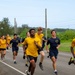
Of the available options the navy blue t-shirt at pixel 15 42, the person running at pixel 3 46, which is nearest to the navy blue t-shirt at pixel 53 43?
the navy blue t-shirt at pixel 15 42

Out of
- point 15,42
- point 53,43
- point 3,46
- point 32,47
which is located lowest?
point 3,46

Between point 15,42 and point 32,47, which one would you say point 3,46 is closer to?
point 15,42

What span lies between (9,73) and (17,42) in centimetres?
588

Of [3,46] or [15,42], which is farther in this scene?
[3,46]

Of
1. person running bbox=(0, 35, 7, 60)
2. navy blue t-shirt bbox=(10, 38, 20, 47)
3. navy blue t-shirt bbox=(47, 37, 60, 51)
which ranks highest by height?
navy blue t-shirt bbox=(47, 37, 60, 51)

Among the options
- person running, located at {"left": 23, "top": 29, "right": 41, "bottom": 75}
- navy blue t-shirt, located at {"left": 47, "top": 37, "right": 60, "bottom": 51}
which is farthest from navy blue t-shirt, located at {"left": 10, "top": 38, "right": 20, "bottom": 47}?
person running, located at {"left": 23, "top": 29, "right": 41, "bottom": 75}

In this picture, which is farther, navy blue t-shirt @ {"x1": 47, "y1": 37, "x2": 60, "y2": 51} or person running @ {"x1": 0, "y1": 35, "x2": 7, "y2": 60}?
person running @ {"x1": 0, "y1": 35, "x2": 7, "y2": 60}

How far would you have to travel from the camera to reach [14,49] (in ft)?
64.5

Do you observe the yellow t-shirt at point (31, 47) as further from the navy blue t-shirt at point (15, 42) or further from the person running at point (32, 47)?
the navy blue t-shirt at point (15, 42)

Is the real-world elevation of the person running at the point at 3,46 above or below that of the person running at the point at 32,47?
below

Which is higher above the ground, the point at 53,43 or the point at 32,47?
the point at 32,47

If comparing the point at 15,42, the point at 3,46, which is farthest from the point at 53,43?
the point at 3,46

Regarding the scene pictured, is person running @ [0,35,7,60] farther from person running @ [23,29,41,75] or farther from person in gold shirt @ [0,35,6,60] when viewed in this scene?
person running @ [23,29,41,75]

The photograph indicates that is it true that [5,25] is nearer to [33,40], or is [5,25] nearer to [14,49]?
[14,49]
